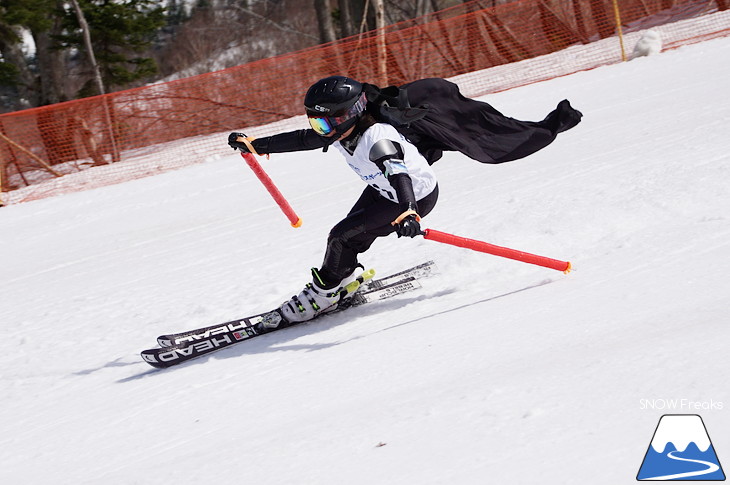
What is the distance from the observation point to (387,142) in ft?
14.9

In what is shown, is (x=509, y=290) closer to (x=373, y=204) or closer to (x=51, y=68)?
(x=373, y=204)

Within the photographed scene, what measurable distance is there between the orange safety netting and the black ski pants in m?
9.84

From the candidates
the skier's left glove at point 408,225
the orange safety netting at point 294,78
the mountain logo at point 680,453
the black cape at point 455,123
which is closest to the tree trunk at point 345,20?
the orange safety netting at point 294,78

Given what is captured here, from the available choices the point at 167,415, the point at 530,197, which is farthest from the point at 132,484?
the point at 530,197

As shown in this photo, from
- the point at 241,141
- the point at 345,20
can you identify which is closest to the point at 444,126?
the point at 241,141

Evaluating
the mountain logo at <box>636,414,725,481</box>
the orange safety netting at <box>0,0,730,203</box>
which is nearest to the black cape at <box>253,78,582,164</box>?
the mountain logo at <box>636,414,725,481</box>

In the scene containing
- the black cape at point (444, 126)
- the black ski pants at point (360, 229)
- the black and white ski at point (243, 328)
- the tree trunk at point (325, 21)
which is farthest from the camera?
the tree trunk at point (325, 21)

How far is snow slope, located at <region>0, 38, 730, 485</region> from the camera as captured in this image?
9.53 feet

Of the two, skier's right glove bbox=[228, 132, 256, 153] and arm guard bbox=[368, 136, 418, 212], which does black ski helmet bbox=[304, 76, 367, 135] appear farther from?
skier's right glove bbox=[228, 132, 256, 153]

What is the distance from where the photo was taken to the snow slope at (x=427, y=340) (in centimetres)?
291

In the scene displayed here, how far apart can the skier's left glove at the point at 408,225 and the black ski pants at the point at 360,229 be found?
556 millimetres

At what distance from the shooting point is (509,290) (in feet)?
15.9

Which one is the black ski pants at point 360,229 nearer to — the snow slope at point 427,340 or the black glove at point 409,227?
the snow slope at point 427,340

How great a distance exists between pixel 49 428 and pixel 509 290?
9.48 ft
